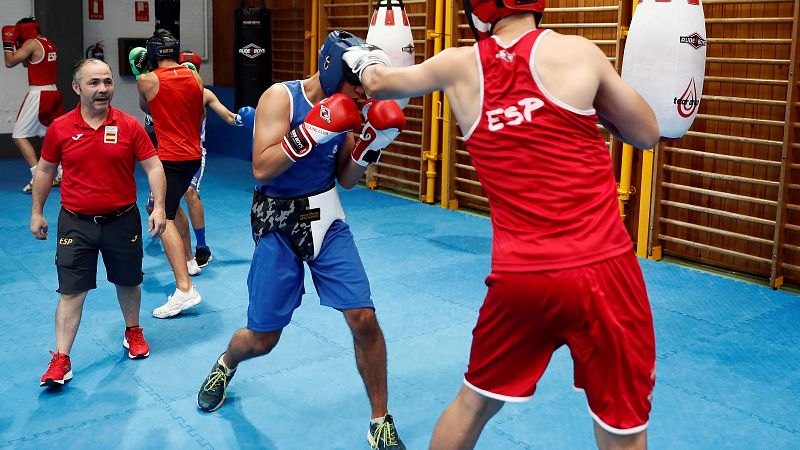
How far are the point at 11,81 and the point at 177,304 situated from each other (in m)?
7.64

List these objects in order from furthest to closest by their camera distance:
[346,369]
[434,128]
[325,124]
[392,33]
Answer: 1. [434,128]
2. [392,33]
3. [346,369]
4. [325,124]

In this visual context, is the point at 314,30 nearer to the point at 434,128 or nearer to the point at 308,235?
the point at 434,128

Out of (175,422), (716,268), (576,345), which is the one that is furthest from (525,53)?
(716,268)

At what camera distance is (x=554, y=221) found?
83.1 inches

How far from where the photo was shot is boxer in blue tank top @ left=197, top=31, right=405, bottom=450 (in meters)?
3.27

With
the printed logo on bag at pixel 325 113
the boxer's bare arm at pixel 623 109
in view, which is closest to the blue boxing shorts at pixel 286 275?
the printed logo on bag at pixel 325 113

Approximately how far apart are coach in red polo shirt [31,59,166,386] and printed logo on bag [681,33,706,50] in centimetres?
253

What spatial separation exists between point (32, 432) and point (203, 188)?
6282 millimetres

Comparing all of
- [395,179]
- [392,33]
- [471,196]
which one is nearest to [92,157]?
[392,33]

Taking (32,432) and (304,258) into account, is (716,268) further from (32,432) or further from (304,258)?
(32,432)

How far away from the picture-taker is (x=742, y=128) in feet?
20.3

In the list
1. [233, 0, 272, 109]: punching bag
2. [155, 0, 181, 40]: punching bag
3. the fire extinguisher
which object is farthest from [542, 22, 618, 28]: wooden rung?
the fire extinguisher

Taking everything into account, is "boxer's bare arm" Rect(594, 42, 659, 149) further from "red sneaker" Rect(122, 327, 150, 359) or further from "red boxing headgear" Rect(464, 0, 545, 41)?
"red sneaker" Rect(122, 327, 150, 359)

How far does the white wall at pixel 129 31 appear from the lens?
1188 centimetres
